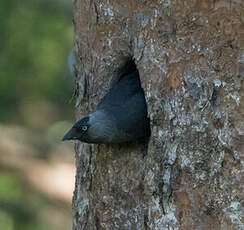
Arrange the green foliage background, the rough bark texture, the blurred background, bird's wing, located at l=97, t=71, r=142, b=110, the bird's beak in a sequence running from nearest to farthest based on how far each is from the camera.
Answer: the rough bark texture
the bird's beak
bird's wing, located at l=97, t=71, r=142, b=110
the blurred background
the green foliage background

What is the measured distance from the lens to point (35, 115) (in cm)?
796

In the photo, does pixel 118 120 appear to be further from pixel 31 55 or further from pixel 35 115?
pixel 35 115

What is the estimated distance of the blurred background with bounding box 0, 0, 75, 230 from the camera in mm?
7020

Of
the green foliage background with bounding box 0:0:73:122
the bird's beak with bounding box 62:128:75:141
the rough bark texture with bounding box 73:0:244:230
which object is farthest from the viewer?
the green foliage background with bounding box 0:0:73:122

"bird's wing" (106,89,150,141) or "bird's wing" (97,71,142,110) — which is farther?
"bird's wing" (97,71,142,110)

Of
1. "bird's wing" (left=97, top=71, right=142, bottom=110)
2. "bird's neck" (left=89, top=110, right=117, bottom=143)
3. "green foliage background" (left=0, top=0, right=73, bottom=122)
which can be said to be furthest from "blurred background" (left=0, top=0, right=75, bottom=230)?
"bird's neck" (left=89, top=110, right=117, bottom=143)

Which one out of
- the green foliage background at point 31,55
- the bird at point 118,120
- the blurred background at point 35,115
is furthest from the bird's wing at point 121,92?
the green foliage background at point 31,55

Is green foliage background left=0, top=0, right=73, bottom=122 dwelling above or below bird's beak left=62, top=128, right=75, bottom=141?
above

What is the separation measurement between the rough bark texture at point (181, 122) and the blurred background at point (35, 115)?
142 inches

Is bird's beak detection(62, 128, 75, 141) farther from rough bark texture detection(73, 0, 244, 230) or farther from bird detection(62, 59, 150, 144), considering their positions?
rough bark texture detection(73, 0, 244, 230)

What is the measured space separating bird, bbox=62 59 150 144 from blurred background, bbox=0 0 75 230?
3509 mm

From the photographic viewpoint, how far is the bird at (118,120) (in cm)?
319

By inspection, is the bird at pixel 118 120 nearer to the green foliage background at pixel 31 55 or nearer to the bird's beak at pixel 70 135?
the bird's beak at pixel 70 135

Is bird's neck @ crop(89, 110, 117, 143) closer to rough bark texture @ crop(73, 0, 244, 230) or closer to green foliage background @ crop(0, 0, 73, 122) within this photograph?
rough bark texture @ crop(73, 0, 244, 230)
